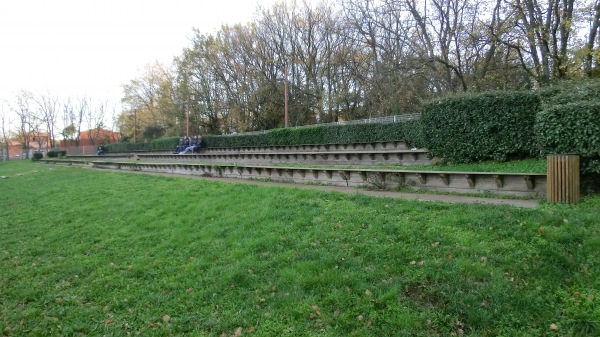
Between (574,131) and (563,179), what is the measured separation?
3.71 ft

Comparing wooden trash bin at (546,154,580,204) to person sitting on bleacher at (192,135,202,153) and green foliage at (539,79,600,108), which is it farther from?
person sitting on bleacher at (192,135,202,153)

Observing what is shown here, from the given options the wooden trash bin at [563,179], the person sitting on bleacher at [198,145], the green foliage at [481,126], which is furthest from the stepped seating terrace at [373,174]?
the person sitting on bleacher at [198,145]

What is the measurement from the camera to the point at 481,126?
386 inches

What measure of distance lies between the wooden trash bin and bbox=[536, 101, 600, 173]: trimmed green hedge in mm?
422

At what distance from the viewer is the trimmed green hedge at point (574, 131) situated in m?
6.54

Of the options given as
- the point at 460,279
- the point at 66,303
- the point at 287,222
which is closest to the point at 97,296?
the point at 66,303

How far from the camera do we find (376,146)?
17.1 m

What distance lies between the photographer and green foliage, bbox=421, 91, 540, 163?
913cm

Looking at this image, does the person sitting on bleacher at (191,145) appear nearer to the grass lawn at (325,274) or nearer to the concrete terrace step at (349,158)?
the concrete terrace step at (349,158)

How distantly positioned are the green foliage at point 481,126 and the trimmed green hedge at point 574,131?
192 cm

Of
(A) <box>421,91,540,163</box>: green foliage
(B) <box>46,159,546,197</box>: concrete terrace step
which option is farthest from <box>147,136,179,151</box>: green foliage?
(A) <box>421,91,540,163</box>: green foliage

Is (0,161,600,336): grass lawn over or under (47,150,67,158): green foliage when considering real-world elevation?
under

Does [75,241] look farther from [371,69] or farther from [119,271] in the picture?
[371,69]

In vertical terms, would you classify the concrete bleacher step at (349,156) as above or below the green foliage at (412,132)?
below
